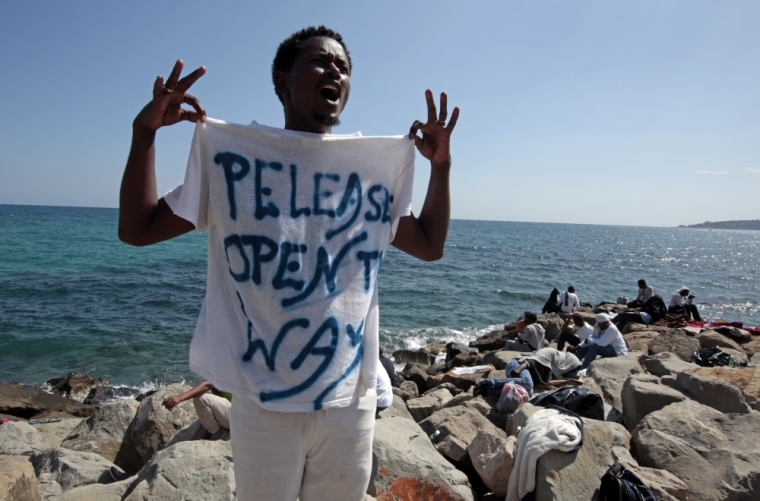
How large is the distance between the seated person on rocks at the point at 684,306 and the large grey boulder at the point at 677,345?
5044 mm

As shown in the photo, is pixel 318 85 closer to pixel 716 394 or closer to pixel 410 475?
pixel 410 475

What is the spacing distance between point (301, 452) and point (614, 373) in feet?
23.2

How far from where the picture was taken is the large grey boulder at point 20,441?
5129 mm

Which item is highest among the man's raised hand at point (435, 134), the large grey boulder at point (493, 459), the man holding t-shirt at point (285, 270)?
the man's raised hand at point (435, 134)

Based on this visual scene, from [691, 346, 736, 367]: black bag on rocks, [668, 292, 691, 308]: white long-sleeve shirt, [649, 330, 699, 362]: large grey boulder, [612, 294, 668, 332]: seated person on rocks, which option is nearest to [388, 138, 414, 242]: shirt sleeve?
[691, 346, 736, 367]: black bag on rocks

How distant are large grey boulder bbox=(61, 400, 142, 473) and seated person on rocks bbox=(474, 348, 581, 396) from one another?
4.47 metres

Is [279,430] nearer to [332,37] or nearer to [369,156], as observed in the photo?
[369,156]

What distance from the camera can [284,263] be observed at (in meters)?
1.49

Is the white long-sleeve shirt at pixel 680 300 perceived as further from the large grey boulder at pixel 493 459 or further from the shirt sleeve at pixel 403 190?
the shirt sleeve at pixel 403 190

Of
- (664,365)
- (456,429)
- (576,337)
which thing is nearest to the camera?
(456,429)

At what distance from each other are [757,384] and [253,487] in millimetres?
6938

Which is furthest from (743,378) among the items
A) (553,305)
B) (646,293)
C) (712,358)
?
(553,305)

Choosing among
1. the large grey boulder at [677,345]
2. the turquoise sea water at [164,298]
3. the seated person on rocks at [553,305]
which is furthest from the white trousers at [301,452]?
the seated person on rocks at [553,305]

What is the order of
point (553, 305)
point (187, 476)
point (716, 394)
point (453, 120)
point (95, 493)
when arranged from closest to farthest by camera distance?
point (453, 120), point (187, 476), point (95, 493), point (716, 394), point (553, 305)
